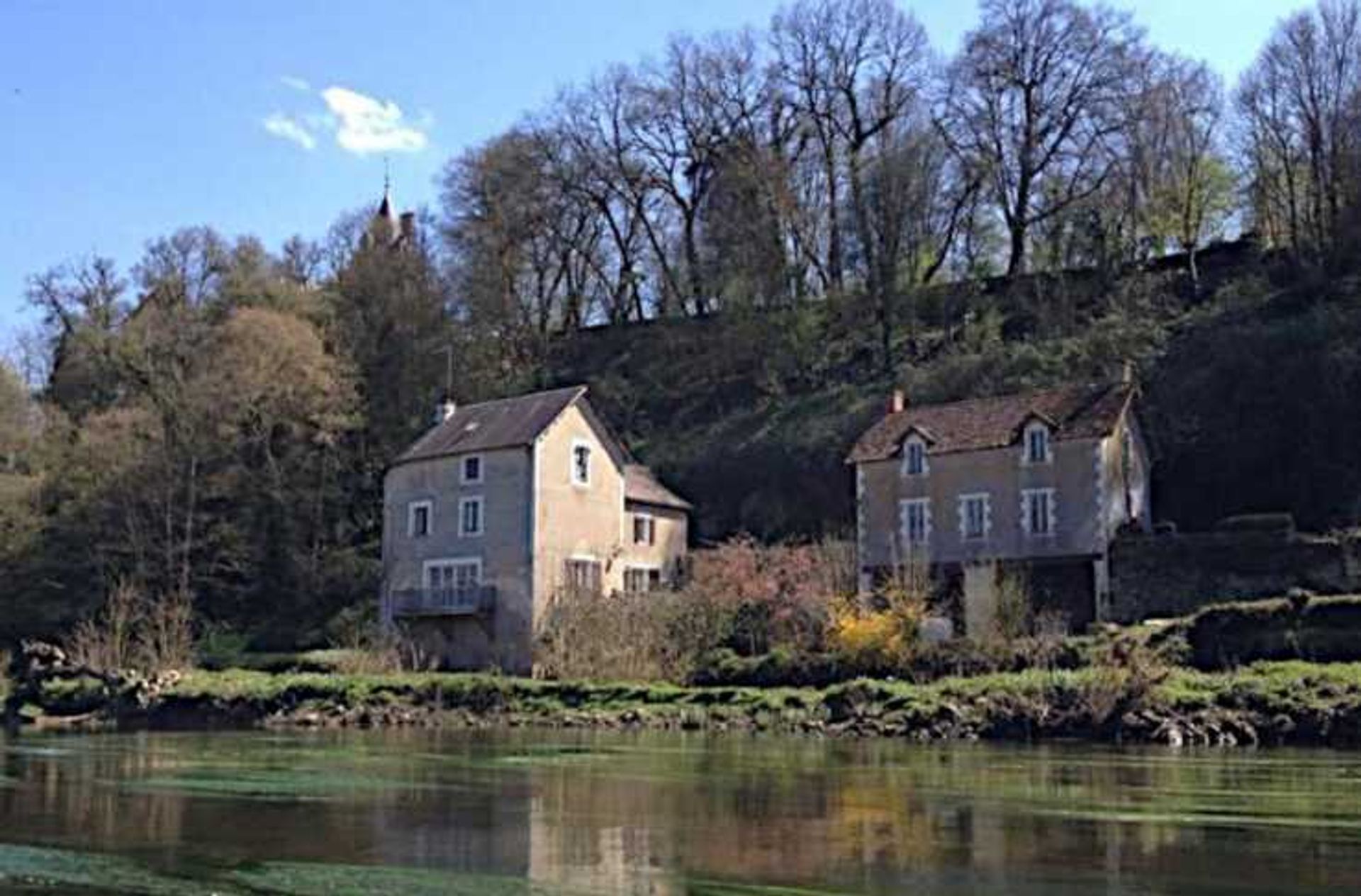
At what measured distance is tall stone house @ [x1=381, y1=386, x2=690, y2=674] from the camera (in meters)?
51.4

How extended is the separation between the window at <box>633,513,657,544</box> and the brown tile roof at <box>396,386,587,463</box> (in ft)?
16.8

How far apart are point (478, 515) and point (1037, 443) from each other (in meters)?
18.6

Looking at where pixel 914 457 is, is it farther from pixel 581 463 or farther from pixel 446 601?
pixel 446 601

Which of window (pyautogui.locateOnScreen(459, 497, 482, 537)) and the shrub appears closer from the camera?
the shrub

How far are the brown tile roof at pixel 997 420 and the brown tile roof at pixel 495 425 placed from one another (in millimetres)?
10262

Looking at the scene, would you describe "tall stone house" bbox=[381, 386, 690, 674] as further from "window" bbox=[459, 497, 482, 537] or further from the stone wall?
the stone wall

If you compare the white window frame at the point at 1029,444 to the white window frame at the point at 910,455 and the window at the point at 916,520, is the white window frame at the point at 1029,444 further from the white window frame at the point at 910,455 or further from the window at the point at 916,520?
the window at the point at 916,520

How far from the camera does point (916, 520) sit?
163ft

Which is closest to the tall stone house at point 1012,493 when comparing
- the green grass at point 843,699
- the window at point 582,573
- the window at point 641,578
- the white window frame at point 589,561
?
the window at point 641,578

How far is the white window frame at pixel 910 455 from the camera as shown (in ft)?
164

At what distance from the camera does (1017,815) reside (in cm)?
1844

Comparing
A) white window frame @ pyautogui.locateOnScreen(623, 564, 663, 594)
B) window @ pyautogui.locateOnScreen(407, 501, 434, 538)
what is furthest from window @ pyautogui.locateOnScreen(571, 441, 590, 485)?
window @ pyautogui.locateOnScreen(407, 501, 434, 538)

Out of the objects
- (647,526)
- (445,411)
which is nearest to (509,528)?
(647,526)

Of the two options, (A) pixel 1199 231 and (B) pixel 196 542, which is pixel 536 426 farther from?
(A) pixel 1199 231
